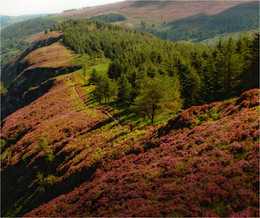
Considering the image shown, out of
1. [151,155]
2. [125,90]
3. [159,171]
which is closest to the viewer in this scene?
[159,171]

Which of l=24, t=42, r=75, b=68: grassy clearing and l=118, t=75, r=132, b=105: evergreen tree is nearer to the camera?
l=118, t=75, r=132, b=105: evergreen tree

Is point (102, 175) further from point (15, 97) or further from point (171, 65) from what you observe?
point (15, 97)

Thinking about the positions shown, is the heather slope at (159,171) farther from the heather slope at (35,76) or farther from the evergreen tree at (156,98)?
the heather slope at (35,76)

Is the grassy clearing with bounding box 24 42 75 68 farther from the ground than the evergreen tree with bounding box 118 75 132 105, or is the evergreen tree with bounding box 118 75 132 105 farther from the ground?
the grassy clearing with bounding box 24 42 75 68

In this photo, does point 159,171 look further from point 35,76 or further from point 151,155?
point 35,76

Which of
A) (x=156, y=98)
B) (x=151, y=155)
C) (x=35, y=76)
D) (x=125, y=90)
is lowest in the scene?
(x=151, y=155)

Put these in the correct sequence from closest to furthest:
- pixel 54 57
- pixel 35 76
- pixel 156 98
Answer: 1. pixel 156 98
2. pixel 35 76
3. pixel 54 57

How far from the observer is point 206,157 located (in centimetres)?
1487

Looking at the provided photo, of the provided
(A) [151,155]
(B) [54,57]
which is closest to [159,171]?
(A) [151,155]

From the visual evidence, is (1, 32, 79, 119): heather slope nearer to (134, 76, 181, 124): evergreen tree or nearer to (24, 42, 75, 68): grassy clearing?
(24, 42, 75, 68): grassy clearing

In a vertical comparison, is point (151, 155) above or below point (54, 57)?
below

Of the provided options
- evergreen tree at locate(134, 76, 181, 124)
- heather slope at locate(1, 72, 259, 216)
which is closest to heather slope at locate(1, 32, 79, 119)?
heather slope at locate(1, 72, 259, 216)

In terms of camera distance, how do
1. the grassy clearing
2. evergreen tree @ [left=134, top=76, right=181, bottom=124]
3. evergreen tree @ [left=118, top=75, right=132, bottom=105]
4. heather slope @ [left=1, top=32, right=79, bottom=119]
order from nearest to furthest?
evergreen tree @ [left=134, top=76, right=181, bottom=124]
evergreen tree @ [left=118, top=75, right=132, bottom=105]
heather slope @ [left=1, top=32, right=79, bottom=119]
the grassy clearing

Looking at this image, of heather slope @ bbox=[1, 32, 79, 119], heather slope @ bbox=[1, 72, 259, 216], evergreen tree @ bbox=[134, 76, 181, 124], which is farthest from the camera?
heather slope @ bbox=[1, 32, 79, 119]
